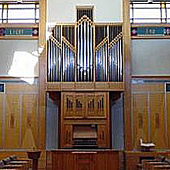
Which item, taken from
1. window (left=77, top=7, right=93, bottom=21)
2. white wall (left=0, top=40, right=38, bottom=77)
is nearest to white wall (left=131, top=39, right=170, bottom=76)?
window (left=77, top=7, right=93, bottom=21)

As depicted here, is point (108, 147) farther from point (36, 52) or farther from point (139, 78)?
point (36, 52)

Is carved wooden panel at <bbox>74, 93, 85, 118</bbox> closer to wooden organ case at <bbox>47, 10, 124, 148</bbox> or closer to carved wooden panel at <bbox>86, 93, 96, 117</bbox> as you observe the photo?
wooden organ case at <bbox>47, 10, 124, 148</bbox>

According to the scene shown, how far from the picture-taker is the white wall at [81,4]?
12711 millimetres

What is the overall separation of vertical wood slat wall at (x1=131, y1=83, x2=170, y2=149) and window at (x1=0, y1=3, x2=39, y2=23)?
12.6 ft

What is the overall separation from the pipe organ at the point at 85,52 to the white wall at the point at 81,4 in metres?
0.65

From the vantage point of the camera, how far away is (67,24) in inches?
476

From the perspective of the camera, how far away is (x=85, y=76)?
11.9 meters

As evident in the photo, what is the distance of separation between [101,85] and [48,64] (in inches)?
65.0

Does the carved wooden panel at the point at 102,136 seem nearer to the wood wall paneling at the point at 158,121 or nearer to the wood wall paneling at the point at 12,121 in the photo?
the wood wall paneling at the point at 158,121

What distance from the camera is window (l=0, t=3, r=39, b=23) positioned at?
42.4ft

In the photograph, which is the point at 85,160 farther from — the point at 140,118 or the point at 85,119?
the point at 140,118

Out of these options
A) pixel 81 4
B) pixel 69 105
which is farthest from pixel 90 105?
pixel 81 4

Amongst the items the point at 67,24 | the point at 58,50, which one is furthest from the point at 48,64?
the point at 67,24

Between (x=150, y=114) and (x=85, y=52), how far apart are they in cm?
271
